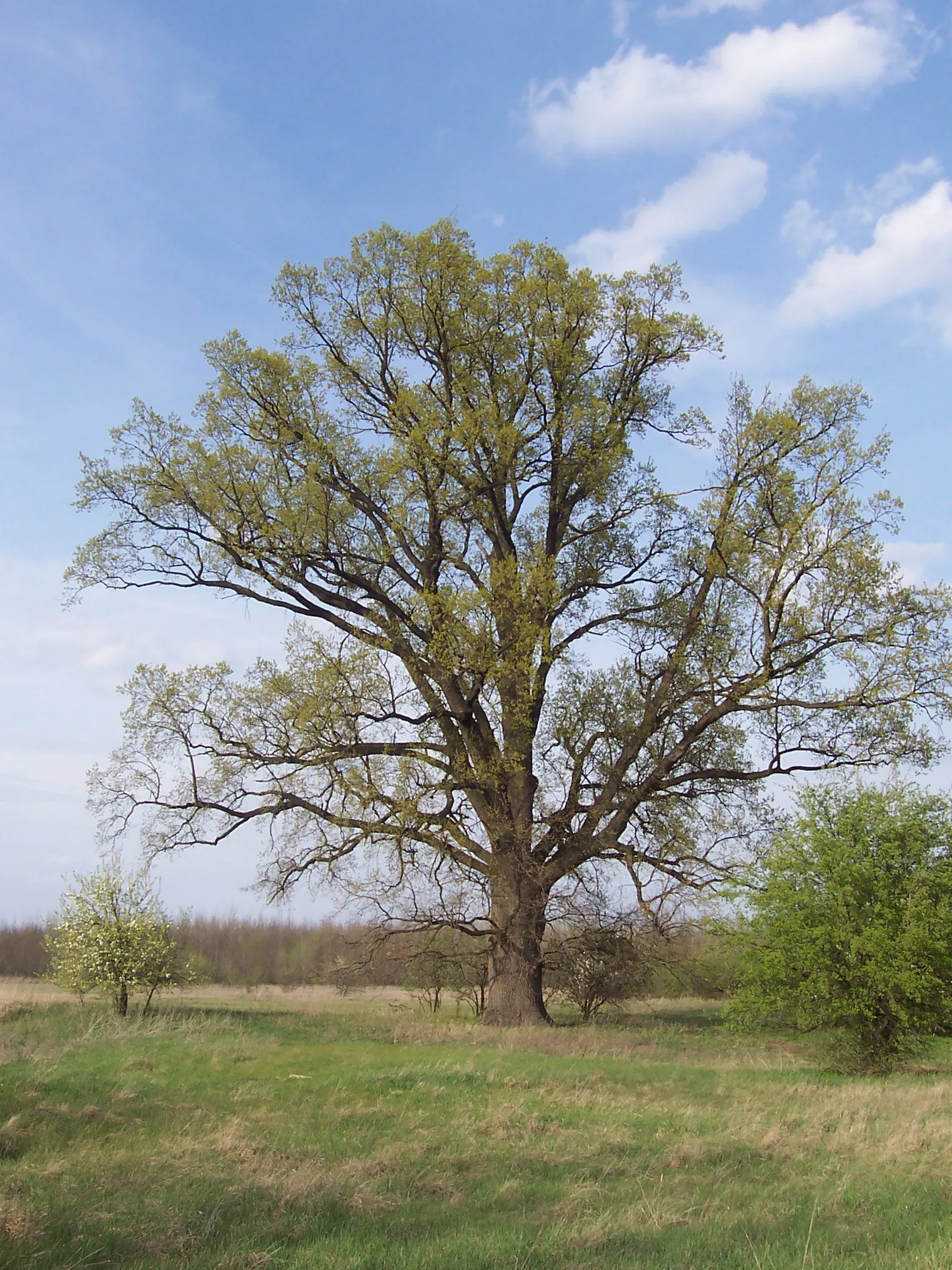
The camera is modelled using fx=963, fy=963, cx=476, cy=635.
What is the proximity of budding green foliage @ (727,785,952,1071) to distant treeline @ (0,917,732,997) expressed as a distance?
1.27 metres

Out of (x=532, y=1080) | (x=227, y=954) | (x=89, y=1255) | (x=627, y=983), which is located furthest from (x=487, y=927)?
(x=227, y=954)

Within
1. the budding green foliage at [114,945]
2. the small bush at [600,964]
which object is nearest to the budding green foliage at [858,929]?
the small bush at [600,964]

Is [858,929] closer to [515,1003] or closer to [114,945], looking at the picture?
[515,1003]

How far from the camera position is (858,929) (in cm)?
1578

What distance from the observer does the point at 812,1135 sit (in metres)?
10.6

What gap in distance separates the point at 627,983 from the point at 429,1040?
645cm

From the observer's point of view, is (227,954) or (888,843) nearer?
(888,843)

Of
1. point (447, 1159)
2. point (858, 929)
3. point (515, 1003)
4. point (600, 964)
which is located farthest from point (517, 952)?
point (447, 1159)

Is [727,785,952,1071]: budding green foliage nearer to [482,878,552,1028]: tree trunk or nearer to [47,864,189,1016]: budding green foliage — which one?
[482,878,552,1028]: tree trunk

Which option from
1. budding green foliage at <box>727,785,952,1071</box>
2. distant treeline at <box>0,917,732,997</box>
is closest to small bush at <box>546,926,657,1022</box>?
distant treeline at <box>0,917,732,997</box>

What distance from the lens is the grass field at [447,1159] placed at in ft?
20.7

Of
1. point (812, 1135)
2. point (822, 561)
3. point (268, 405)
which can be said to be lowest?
point (812, 1135)

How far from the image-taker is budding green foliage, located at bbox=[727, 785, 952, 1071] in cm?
1527

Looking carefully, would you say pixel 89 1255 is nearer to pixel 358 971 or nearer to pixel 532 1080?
pixel 532 1080
